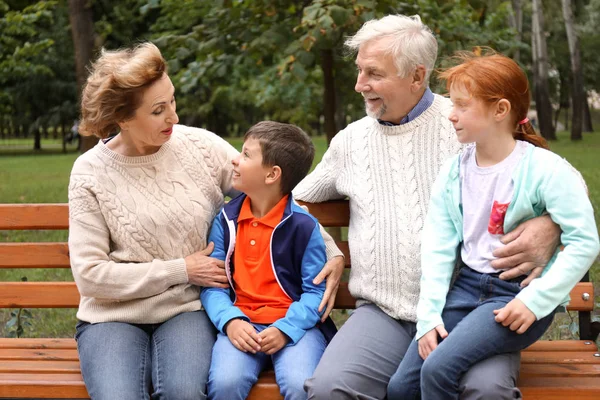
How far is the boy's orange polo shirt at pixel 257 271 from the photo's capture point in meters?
3.32

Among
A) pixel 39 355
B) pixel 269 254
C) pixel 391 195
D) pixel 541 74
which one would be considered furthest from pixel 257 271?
pixel 541 74

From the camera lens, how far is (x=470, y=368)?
2822 mm

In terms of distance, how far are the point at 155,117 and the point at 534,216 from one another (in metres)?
1.49

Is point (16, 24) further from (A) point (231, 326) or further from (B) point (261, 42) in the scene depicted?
(A) point (231, 326)

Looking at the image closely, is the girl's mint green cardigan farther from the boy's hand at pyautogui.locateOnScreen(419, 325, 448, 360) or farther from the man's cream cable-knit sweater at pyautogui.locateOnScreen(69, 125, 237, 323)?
the man's cream cable-knit sweater at pyautogui.locateOnScreen(69, 125, 237, 323)

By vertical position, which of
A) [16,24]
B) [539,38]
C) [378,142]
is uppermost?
[378,142]

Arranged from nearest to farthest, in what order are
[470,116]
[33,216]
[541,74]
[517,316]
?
1. [517,316]
2. [470,116]
3. [33,216]
4. [541,74]

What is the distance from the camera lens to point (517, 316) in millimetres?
A: 2787

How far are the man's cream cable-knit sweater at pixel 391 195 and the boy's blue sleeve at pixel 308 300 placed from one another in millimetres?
169

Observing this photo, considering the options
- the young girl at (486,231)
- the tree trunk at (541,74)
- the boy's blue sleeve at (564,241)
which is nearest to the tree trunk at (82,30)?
the young girl at (486,231)

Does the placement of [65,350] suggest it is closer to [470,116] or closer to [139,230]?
[139,230]

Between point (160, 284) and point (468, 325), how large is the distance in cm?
121

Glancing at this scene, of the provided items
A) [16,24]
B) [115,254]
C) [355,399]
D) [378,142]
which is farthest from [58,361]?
[16,24]

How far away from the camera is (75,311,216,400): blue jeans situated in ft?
9.92
